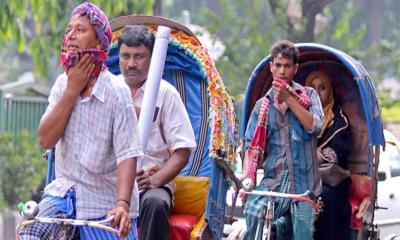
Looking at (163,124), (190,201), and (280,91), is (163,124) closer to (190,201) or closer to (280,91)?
(190,201)

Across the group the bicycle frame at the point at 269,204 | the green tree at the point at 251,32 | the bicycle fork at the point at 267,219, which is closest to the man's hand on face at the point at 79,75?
the bicycle frame at the point at 269,204

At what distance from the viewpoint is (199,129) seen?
8.29 meters

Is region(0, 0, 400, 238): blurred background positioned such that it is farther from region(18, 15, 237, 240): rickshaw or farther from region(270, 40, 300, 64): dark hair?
region(270, 40, 300, 64): dark hair

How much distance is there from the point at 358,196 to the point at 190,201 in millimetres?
2105

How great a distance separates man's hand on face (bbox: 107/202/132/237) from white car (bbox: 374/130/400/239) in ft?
19.5

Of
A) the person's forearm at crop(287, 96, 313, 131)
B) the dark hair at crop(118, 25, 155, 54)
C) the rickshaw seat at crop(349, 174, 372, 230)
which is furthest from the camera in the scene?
the rickshaw seat at crop(349, 174, 372, 230)

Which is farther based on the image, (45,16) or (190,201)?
(45,16)

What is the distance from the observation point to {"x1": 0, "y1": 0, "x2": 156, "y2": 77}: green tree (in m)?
14.1

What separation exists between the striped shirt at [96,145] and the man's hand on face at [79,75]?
0.09 metres

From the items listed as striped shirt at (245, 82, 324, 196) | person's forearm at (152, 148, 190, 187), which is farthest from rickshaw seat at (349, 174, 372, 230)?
person's forearm at (152, 148, 190, 187)

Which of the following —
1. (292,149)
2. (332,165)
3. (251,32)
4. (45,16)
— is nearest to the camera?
(292,149)

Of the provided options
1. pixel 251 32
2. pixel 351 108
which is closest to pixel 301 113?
pixel 351 108

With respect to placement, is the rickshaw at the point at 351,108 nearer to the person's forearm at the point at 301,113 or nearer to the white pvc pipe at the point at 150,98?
the person's forearm at the point at 301,113

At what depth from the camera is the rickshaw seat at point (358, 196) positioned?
29.9 feet
